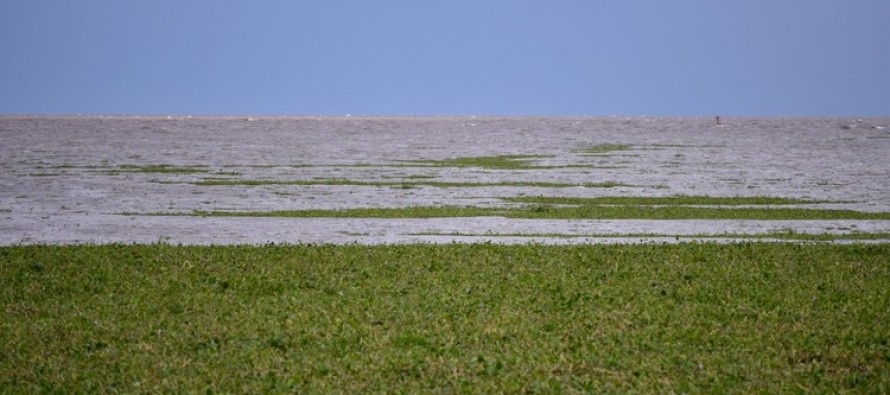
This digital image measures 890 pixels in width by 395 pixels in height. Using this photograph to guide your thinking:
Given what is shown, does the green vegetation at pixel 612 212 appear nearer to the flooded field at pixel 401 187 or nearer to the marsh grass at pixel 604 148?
the flooded field at pixel 401 187

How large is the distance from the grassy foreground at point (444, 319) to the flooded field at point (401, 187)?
199 inches

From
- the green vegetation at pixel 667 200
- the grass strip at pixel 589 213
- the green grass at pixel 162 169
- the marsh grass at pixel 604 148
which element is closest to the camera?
the grass strip at pixel 589 213

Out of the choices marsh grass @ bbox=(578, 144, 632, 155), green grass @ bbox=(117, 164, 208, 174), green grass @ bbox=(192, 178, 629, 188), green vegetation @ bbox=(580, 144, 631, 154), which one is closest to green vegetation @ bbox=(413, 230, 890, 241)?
green grass @ bbox=(192, 178, 629, 188)

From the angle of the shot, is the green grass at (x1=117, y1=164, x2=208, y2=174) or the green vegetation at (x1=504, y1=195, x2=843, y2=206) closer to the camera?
the green vegetation at (x1=504, y1=195, x2=843, y2=206)

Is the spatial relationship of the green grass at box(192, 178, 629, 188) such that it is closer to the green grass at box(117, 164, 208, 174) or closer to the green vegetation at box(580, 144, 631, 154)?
the green grass at box(117, 164, 208, 174)

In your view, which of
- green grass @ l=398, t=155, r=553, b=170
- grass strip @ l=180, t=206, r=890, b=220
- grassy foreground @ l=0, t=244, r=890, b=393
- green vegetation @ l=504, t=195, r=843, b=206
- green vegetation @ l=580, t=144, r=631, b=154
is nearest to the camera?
grassy foreground @ l=0, t=244, r=890, b=393

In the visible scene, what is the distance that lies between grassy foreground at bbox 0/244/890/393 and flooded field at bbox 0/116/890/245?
5.06 meters

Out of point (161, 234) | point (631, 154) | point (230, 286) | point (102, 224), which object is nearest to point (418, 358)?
point (230, 286)

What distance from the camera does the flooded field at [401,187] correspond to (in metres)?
30.8

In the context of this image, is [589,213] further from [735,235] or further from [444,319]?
[444,319]

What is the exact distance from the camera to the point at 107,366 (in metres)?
14.4

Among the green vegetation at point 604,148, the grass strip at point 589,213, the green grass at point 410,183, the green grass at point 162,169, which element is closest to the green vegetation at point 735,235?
the grass strip at point 589,213

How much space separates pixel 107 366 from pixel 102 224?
61.4 feet

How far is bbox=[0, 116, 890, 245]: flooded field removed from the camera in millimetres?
30766
